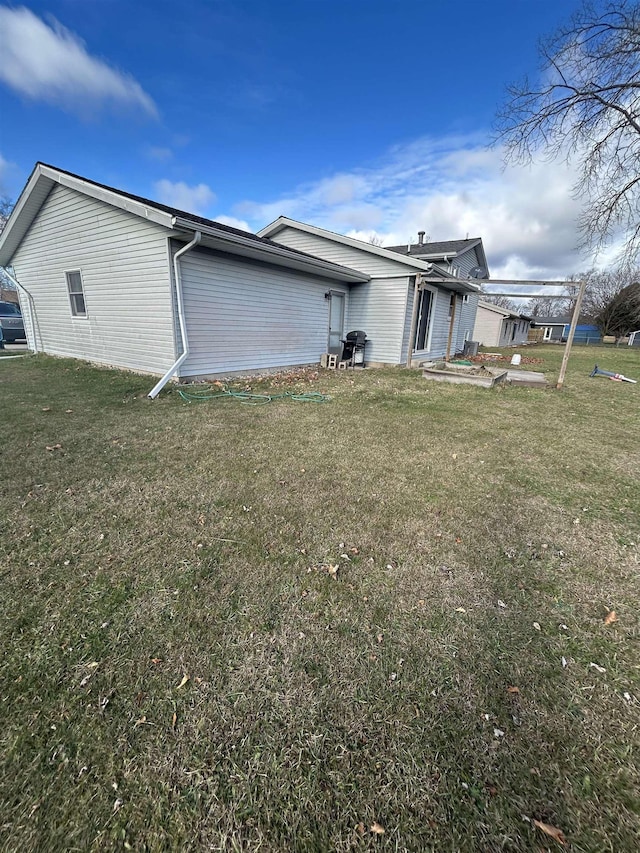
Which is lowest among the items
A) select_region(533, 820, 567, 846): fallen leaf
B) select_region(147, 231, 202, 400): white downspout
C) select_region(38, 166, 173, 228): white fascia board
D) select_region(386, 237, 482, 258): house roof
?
select_region(533, 820, 567, 846): fallen leaf

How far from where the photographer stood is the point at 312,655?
5.51 ft

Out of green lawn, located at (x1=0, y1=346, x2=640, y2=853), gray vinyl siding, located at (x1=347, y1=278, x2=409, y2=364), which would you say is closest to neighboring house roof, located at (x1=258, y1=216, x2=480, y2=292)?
gray vinyl siding, located at (x1=347, y1=278, x2=409, y2=364)

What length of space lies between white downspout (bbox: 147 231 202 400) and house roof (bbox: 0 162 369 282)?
243 millimetres

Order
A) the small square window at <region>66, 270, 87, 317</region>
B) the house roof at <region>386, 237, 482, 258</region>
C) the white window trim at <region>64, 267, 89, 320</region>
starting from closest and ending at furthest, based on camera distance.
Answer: the white window trim at <region>64, 267, 89, 320</region> < the small square window at <region>66, 270, 87, 317</region> < the house roof at <region>386, 237, 482, 258</region>

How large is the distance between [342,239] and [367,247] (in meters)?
1.05

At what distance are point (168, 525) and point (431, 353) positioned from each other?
41.6ft

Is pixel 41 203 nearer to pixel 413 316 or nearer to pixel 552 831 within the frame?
pixel 413 316

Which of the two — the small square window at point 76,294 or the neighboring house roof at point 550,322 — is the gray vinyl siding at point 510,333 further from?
the small square window at point 76,294

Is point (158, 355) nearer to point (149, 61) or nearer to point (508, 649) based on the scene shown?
point (508, 649)

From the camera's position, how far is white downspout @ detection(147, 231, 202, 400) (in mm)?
6391

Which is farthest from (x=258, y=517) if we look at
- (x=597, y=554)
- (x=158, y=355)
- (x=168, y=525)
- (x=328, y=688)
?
(x=158, y=355)

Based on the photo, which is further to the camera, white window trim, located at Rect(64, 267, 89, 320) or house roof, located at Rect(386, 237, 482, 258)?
house roof, located at Rect(386, 237, 482, 258)

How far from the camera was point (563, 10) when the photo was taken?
385 inches

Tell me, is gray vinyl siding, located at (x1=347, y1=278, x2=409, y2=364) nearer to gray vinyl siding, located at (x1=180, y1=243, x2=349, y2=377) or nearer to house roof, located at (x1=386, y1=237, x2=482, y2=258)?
gray vinyl siding, located at (x1=180, y1=243, x2=349, y2=377)
